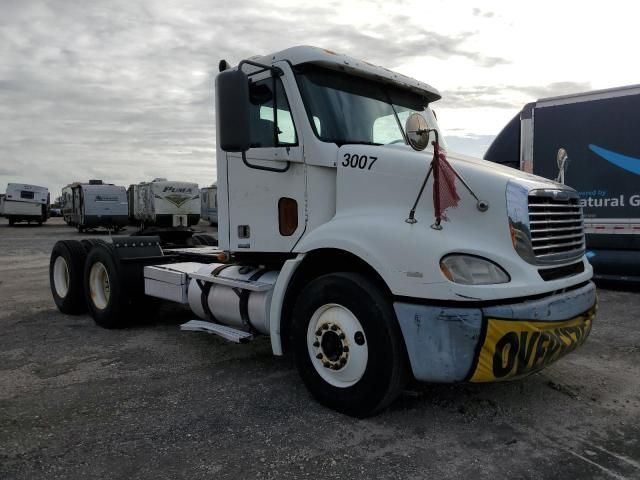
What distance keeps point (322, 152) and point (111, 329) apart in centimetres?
405

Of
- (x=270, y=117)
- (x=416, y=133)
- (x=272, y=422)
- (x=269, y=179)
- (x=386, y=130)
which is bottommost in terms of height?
(x=272, y=422)

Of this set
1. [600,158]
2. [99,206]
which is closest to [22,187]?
[99,206]

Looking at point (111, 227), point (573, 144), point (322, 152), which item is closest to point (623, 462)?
point (322, 152)

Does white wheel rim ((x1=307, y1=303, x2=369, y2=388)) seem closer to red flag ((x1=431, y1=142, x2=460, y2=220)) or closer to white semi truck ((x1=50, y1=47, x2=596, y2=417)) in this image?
white semi truck ((x1=50, y1=47, x2=596, y2=417))

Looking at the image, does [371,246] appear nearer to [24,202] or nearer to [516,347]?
[516,347]

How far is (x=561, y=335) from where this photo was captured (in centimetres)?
351

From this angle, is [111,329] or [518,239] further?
[111,329]

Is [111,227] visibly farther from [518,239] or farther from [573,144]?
[518,239]

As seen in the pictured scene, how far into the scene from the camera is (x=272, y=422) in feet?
12.3

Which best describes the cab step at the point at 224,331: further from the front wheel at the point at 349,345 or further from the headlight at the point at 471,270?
the headlight at the point at 471,270

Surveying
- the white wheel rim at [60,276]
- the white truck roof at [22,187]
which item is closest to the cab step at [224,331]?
the white wheel rim at [60,276]

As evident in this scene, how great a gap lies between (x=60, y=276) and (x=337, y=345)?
18.6 feet

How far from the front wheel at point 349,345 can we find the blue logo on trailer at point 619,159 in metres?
7.06

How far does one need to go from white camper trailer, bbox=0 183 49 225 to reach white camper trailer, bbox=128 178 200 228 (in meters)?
12.2
